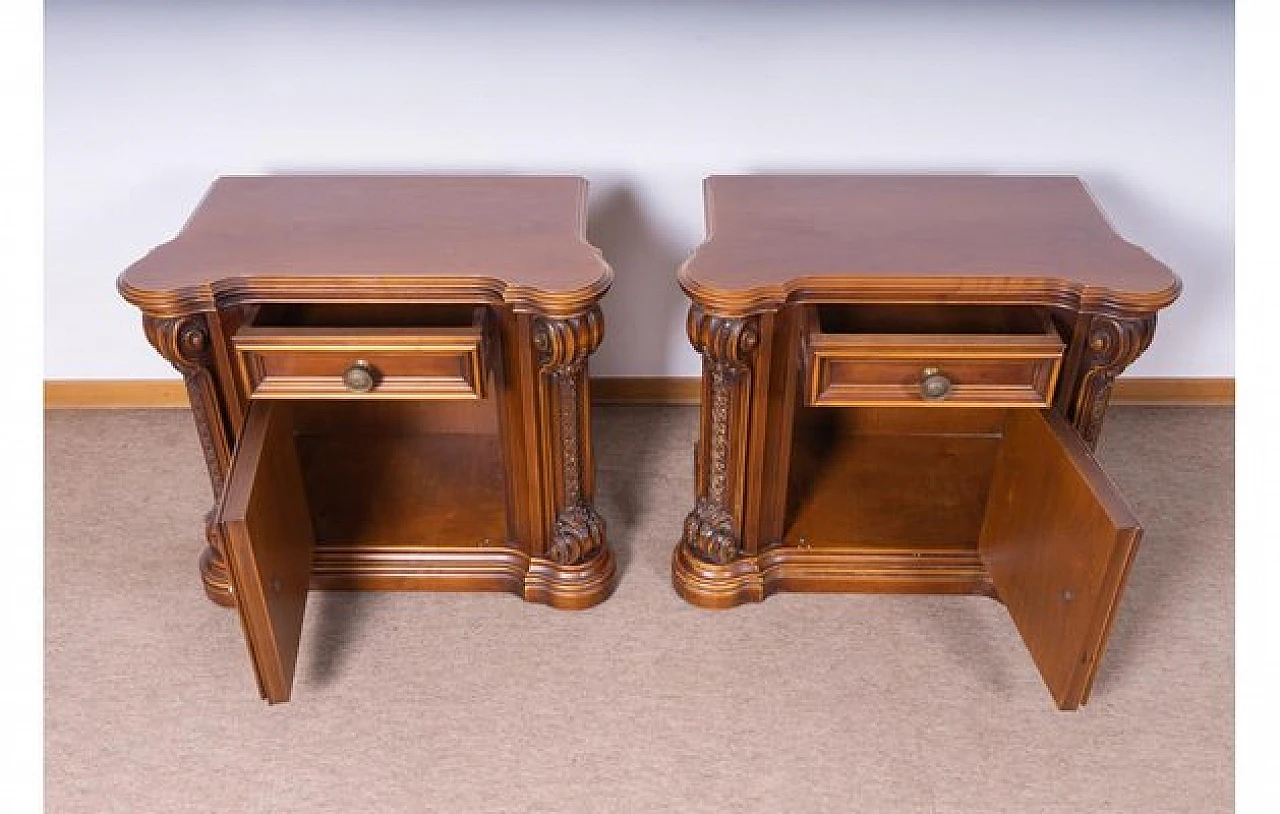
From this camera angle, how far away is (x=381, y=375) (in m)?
1.25

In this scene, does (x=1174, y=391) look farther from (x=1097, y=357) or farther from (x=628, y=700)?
(x=628, y=700)

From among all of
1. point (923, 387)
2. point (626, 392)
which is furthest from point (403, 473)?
point (923, 387)

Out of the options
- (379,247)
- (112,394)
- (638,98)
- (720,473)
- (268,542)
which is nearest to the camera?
(268,542)

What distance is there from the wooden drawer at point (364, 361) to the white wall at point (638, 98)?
447 mm

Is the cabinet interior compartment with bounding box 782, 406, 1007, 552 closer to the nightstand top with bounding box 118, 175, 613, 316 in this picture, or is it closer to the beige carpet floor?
the beige carpet floor

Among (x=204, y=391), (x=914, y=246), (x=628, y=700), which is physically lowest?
(x=628, y=700)

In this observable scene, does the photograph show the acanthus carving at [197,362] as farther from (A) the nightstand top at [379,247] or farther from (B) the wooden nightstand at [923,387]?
(B) the wooden nightstand at [923,387]

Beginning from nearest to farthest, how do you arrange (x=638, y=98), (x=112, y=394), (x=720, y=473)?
1. (x=720, y=473)
2. (x=638, y=98)
3. (x=112, y=394)

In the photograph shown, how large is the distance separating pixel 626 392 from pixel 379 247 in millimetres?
658

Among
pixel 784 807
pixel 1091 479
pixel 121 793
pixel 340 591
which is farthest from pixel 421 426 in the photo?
pixel 1091 479

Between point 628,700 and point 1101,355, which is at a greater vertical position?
point 1101,355

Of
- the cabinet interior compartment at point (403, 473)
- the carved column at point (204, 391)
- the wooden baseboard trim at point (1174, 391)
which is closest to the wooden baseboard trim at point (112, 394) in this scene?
the cabinet interior compartment at point (403, 473)

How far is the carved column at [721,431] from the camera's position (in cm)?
125

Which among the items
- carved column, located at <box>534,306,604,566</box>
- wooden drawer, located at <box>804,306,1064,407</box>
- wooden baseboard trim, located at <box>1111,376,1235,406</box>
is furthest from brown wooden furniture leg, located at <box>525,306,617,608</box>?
wooden baseboard trim, located at <box>1111,376,1235,406</box>
